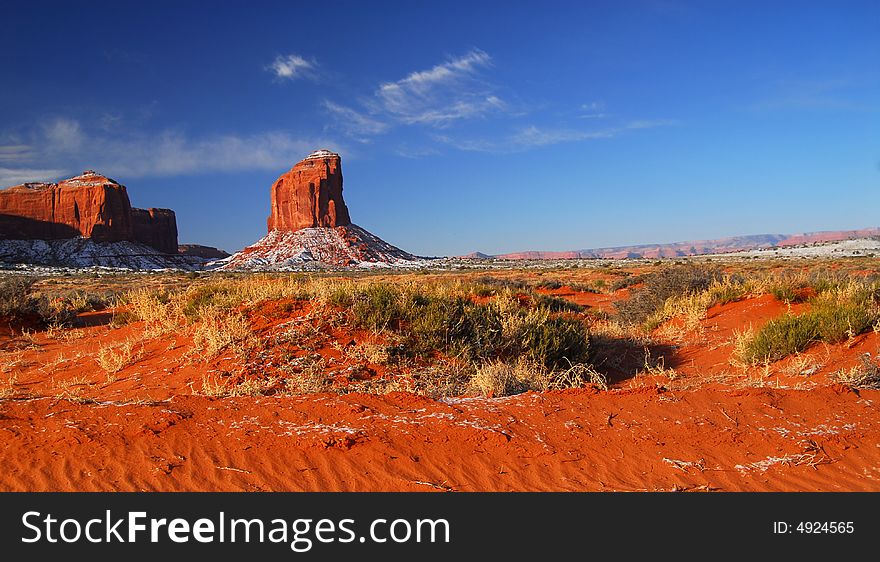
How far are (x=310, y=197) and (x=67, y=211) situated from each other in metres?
43.6

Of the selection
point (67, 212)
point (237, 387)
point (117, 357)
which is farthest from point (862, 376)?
point (67, 212)

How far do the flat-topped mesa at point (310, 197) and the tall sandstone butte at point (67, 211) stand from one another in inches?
1096

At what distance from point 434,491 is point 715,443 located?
97.9 inches

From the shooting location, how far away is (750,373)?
721cm

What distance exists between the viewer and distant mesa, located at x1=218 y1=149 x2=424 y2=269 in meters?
91.2

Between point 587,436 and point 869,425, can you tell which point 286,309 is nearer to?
point 587,436

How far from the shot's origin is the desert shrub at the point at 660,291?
43.6 feet

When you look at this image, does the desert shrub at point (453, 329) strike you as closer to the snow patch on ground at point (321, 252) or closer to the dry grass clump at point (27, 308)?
the dry grass clump at point (27, 308)

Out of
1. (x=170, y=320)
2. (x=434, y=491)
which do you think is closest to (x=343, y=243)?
(x=170, y=320)

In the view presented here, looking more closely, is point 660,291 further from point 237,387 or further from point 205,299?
point 237,387

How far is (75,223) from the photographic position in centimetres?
9894

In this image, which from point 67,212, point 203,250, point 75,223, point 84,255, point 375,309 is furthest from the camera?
point 203,250

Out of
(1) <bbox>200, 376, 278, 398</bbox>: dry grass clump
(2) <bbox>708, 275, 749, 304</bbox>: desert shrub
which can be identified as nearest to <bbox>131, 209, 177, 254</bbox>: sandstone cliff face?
(2) <bbox>708, 275, 749, 304</bbox>: desert shrub

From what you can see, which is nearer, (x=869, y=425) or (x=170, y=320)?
(x=869, y=425)
